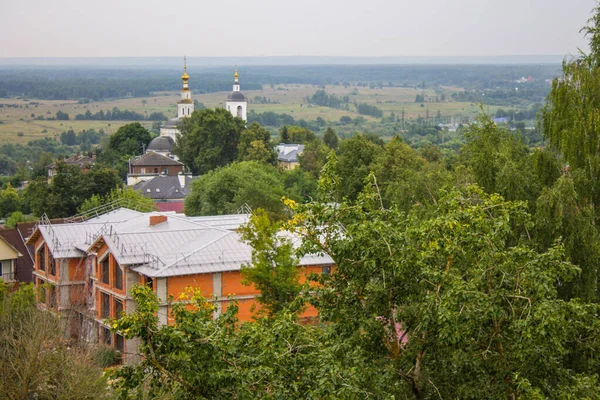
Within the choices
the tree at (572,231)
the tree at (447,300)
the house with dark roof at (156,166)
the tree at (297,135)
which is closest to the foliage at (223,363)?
the tree at (447,300)

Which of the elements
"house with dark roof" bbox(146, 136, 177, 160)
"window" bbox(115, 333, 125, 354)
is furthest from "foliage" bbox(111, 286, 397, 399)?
"house with dark roof" bbox(146, 136, 177, 160)

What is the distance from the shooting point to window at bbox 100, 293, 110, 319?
3098 cm

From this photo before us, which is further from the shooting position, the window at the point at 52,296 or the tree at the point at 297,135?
the tree at the point at 297,135

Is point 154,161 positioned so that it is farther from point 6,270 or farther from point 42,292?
point 42,292

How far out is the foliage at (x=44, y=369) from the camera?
18828 mm

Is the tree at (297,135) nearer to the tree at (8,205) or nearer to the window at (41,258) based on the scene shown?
the tree at (8,205)

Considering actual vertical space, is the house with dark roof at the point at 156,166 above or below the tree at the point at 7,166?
above

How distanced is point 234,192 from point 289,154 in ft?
154

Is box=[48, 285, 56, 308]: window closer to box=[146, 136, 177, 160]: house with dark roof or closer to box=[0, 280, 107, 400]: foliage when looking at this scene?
box=[0, 280, 107, 400]: foliage

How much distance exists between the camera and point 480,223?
1374 centimetres

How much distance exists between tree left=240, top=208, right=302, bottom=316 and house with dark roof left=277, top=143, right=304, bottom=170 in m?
65.1

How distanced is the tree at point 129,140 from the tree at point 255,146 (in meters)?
18.5

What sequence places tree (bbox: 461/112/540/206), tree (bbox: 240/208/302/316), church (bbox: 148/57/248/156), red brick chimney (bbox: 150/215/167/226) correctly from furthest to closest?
1. church (bbox: 148/57/248/156)
2. red brick chimney (bbox: 150/215/167/226)
3. tree (bbox: 240/208/302/316)
4. tree (bbox: 461/112/540/206)

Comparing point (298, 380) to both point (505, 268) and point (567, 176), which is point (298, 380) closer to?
point (505, 268)
